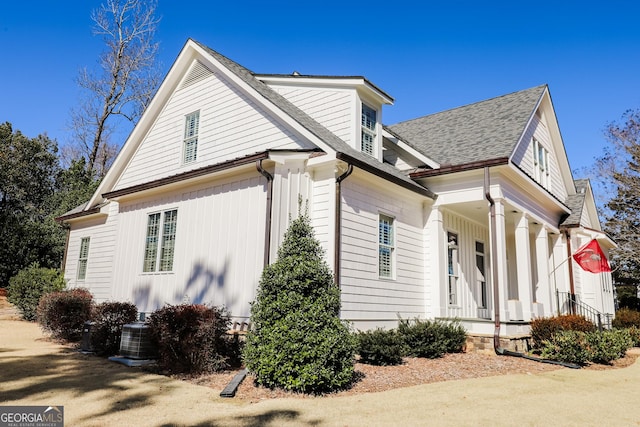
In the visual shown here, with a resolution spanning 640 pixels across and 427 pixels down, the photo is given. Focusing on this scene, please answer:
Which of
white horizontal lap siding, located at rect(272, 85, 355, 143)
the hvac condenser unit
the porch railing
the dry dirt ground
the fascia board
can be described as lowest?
the dry dirt ground

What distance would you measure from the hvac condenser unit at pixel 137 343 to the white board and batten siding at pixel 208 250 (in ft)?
5.24

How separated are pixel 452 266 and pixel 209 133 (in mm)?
7451

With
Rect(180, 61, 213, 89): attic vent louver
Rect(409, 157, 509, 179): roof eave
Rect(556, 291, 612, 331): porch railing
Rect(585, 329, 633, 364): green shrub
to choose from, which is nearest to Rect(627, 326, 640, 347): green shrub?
Rect(556, 291, 612, 331): porch railing

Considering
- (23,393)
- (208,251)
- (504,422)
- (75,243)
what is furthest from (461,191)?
(75,243)

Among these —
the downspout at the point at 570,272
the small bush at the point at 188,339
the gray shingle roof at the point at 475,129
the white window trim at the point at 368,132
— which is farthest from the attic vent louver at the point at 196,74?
the downspout at the point at 570,272

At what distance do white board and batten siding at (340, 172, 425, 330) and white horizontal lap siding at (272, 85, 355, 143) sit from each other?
1.94m

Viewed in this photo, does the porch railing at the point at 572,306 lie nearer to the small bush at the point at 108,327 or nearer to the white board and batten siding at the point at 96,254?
the small bush at the point at 108,327

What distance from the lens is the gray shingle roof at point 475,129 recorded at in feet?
38.1

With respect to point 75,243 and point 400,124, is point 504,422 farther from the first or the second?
point 75,243

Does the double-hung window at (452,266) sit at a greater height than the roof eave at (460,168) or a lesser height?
lesser

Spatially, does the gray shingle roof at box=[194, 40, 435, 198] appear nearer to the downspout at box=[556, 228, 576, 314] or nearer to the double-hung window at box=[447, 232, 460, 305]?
the double-hung window at box=[447, 232, 460, 305]

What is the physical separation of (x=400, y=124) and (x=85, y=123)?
75.3 ft

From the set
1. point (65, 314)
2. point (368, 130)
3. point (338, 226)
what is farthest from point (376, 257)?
point (65, 314)

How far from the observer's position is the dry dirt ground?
5066mm
